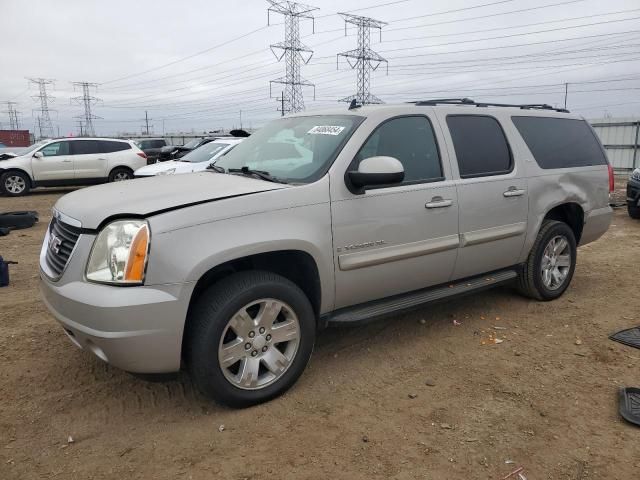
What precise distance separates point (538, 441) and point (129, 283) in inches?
92.0

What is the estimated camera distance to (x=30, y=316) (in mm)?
4574

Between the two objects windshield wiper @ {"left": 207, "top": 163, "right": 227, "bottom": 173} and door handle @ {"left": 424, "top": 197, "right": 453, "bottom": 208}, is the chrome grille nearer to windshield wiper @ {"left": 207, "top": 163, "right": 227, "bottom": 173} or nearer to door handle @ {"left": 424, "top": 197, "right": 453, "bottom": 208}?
windshield wiper @ {"left": 207, "top": 163, "right": 227, "bottom": 173}

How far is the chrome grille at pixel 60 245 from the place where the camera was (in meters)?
2.96

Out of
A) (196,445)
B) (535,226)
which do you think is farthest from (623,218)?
(196,445)

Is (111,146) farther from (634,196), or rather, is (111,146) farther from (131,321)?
(131,321)

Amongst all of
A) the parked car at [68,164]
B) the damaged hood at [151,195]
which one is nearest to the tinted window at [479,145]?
the damaged hood at [151,195]

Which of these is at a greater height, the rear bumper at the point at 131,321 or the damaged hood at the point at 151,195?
the damaged hood at the point at 151,195

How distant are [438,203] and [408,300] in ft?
2.45

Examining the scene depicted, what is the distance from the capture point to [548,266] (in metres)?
5.01

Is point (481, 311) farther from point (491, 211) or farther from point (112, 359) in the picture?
point (112, 359)

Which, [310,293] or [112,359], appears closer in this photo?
[112,359]

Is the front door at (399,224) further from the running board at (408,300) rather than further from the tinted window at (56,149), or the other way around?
→ the tinted window at (56,149)

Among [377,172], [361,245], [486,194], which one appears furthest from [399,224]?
[486,194]

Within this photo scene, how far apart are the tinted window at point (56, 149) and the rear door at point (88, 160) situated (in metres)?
0.19
